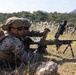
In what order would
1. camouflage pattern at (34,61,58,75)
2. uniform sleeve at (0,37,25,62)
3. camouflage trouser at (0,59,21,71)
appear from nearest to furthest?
camouflage pattern at (34,61,58,75) < uniform sleeve at (0,37,25,62) < camouflage trouser at (0,59,21,71)

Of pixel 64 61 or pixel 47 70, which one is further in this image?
pixel 64 61

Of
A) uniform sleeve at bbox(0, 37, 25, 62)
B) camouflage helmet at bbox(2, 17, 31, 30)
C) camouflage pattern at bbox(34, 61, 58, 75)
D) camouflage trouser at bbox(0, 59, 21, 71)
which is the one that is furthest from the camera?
camouflage helmet at bbox(2, 17, 31, 30)

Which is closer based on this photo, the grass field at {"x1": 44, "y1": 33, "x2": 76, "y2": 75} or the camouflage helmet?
the grass field at {"x1": 44, "y1": 33, "x2": 76, "y2": 75}

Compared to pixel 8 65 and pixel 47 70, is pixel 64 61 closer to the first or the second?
pixel 8 65

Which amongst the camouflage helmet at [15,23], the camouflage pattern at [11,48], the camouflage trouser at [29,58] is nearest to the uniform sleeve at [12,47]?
the camouflage pattern at [11,48]

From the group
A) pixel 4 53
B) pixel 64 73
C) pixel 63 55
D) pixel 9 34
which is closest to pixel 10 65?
pixel 4 53

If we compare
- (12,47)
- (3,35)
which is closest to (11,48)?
(12,47)

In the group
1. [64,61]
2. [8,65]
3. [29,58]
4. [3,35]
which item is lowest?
[64,61]

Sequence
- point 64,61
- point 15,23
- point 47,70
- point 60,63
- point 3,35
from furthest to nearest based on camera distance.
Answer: point 64,61 → point 60,63 → point 15,23 → point 3,35 → point 47,70

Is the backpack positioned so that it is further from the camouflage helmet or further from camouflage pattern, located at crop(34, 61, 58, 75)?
camouflage pattern, located at crop(34, 61, 58, 75)

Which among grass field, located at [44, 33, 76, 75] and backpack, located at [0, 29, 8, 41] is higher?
backpack, located at [0, 29, 8, 41]

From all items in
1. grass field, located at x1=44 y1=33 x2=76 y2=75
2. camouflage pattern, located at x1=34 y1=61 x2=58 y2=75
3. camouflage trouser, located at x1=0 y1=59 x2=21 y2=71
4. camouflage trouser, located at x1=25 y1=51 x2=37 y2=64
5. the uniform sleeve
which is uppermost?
the uniform sleeve

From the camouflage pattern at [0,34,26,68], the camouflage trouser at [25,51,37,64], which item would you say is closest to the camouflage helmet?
the camouflage pattern at [0,34,26,68]

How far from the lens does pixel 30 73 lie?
6066 mm
